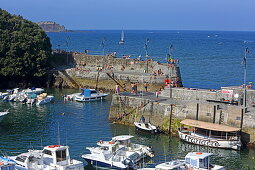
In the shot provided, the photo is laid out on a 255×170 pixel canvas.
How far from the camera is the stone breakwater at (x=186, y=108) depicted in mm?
45000

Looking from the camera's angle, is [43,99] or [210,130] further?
[43,99]

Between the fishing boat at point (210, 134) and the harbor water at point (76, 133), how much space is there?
589 millimetres

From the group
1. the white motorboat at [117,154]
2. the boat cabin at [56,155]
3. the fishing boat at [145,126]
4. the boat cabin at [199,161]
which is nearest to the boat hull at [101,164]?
the white motorboat at [117,154]

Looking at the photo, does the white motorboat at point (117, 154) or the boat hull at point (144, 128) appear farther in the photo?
the boat hull at point (144, 128)

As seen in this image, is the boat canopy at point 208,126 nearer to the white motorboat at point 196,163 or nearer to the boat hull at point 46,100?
the white motorboat at point 196,163

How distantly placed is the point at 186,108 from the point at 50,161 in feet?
56.9

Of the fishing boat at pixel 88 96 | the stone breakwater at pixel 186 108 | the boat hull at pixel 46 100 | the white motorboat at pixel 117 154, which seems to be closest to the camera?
the white motorboat at pixel 117 154

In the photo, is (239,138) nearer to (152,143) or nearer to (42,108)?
(152,143)

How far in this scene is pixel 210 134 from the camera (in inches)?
1775

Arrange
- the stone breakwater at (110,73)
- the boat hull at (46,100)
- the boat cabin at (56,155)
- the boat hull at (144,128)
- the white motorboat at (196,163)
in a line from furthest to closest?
1. the stone breakwater at (110,73)
2. the boat hull at (46,100)
3. the boat hull at (144,128)
4. the boat cabin at (56,155)
5. the white motorboat at (196,163)

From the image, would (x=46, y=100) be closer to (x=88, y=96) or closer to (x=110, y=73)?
(x=88, y=96)

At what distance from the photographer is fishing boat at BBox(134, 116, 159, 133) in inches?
1923

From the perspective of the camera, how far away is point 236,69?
11044 centimetres

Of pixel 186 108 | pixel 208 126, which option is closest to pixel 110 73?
pixel 186 108
